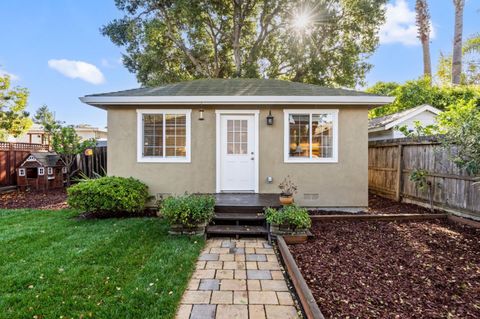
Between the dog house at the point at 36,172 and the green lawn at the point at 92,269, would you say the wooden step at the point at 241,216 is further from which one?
the dog house at the point at 36,172

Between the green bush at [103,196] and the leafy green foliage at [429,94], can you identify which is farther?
the leafy green foliage at [429,94]

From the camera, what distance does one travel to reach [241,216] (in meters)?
5.18

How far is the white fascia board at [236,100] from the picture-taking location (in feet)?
20.4

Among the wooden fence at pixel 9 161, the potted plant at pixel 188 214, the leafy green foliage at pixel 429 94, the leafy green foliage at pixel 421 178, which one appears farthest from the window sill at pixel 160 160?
the leafy green foliage at pixel 429 94

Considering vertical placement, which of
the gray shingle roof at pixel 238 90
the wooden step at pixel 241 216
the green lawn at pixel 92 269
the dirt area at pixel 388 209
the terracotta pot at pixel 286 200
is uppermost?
the gray shingle roof at pixel 238 90

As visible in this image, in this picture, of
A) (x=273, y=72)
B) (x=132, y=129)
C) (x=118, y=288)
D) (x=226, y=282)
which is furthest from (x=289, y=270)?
(x=273, y=72)

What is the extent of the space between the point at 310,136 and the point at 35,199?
8.06 meters

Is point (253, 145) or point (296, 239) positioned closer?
point (296, 239)

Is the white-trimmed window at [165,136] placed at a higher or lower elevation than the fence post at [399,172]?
higher

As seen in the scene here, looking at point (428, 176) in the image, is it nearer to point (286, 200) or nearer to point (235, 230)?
point (286, 200)

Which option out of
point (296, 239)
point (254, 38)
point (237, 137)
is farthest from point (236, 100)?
point (254, 38)

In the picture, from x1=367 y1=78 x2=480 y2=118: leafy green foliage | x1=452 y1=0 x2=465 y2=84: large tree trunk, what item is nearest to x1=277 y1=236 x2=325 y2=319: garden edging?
x1=367 y1=78 x2=480 y2=118: leafy green foliage

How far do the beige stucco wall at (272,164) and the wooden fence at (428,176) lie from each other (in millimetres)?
1330

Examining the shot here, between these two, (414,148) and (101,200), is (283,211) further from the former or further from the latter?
(414,148)
